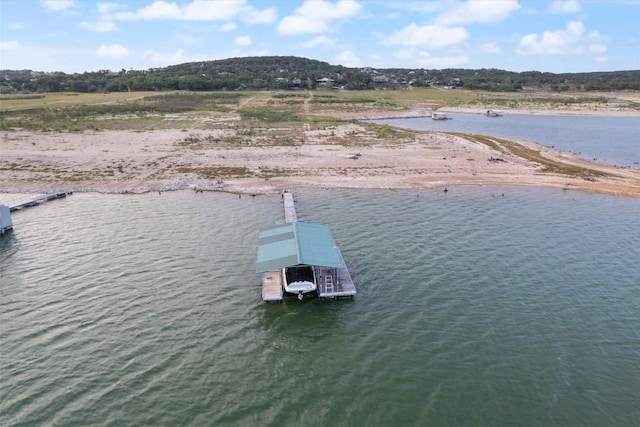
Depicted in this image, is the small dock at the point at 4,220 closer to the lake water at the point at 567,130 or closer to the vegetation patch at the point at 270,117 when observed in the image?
the vegetation patch at the point at 270,117

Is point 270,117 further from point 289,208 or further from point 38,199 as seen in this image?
point 289,208

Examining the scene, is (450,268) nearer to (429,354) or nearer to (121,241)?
(429,354)

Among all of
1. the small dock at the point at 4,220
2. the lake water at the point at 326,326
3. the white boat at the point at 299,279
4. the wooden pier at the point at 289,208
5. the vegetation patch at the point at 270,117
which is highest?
the vegetation patch at the point at 270,117

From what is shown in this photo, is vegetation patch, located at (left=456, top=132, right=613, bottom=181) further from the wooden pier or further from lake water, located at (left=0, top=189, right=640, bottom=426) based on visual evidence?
the wooden pier

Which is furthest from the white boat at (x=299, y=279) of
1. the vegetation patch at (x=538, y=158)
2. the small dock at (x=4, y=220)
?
the vegetation patch at (x=538, y=158)

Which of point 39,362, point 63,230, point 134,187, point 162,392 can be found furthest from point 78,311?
point 134,187

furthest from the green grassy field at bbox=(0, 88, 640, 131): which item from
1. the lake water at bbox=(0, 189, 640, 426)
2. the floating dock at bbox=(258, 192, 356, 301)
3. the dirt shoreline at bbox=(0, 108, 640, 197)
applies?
the floating dock at bbox=(258, 192, 356, 301)
